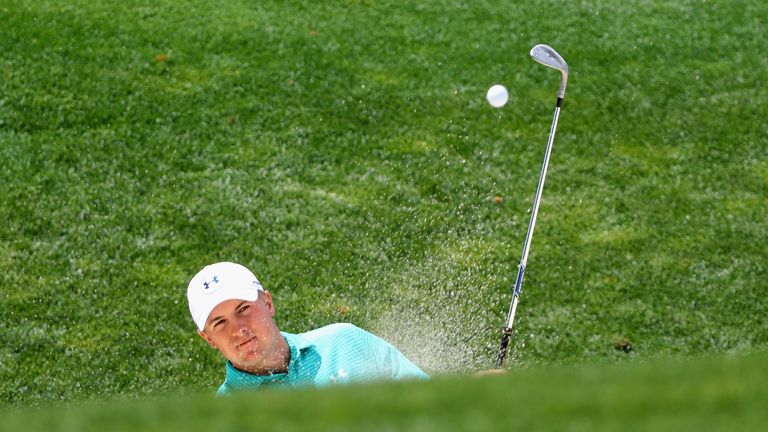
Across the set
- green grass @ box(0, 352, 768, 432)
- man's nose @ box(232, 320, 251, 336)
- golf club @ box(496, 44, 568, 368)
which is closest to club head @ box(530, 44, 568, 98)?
golf club @ box(496, 44, 568, 368)

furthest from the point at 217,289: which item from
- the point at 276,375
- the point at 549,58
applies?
the point at 549,58

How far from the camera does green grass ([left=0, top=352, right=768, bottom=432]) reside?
140cm

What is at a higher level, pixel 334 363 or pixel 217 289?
pixel 217 289

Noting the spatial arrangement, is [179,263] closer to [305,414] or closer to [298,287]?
[298,287]

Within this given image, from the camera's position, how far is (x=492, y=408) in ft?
4.80

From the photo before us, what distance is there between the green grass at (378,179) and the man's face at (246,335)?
164cm

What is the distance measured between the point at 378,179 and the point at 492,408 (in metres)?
6.05

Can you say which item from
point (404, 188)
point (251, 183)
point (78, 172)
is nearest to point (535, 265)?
point (404, 188)

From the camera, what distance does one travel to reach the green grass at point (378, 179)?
6.55 metres

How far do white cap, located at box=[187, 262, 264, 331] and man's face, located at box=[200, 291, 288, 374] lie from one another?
25 mm

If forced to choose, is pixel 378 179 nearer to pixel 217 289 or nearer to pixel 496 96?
Answer: pixel 496 96

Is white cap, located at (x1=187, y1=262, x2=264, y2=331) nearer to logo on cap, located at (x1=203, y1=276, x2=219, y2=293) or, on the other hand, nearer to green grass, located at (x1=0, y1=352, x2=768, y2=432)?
logo on cap, located at (x1=203, y1=276, x2=219, y2=293)

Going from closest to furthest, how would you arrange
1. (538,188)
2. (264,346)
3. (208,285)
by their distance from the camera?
(264,346) → (208,285) → (538,188)

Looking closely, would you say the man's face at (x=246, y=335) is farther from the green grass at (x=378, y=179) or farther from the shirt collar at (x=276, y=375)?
the green grass at (x=378, y=179)
